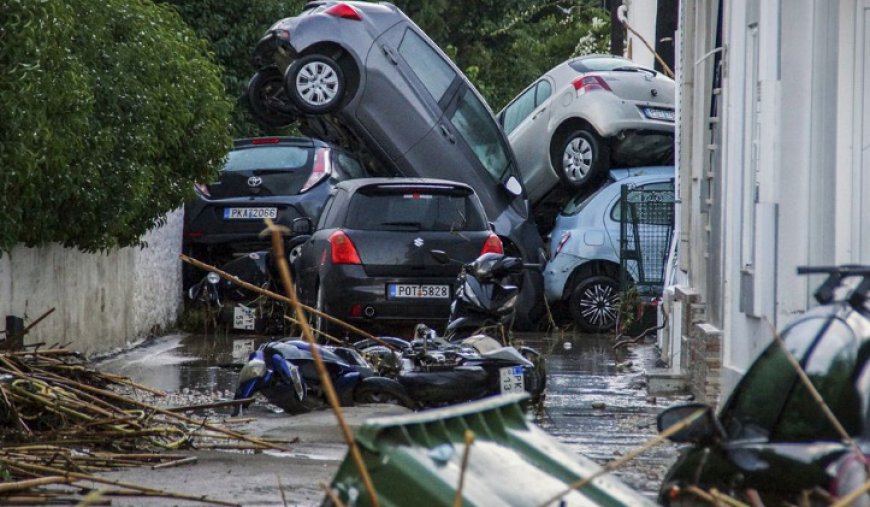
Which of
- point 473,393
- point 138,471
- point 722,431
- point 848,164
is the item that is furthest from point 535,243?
point 722,431

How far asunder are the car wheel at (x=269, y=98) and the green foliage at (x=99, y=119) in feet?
10.8

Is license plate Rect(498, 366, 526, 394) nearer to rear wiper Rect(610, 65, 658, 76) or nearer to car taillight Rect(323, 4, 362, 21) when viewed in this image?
car taillight Rect(323, 4, 362, 21)

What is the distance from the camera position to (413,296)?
15.5 meters

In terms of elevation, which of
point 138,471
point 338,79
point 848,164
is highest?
point 338,79

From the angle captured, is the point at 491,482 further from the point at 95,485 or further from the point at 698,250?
the point at 698,250

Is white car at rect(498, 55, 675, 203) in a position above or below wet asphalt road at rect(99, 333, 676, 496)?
above

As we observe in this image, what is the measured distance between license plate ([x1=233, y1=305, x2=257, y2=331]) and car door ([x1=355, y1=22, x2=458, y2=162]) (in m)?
3.57

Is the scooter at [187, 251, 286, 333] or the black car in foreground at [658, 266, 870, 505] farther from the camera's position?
the scooter at [187, 251, 286, 333]

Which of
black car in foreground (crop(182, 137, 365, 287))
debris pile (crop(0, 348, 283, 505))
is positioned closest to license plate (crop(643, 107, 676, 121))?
black car in foreground (crop(182, 137, 365, 287))

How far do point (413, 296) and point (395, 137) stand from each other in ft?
12.5

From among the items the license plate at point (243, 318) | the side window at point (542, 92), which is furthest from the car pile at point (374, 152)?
the side window at point (542, 92)

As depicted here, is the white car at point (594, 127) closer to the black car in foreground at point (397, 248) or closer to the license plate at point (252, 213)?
the license plate at point (252, 213)

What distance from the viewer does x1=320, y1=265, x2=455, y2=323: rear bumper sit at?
1551 centimetres

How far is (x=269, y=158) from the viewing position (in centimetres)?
1944
